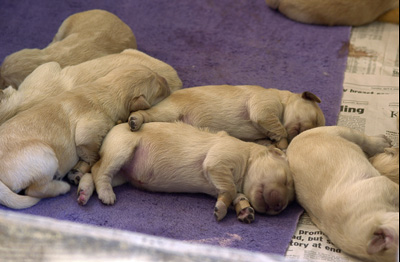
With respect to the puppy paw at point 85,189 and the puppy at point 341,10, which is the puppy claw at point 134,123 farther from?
the puppy at point 341,10

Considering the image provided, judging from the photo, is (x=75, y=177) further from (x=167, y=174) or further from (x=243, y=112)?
(x=243, y=112)

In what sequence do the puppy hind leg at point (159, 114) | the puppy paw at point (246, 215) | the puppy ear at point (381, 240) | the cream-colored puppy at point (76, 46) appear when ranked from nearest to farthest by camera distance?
the puppy ear at point (381, 240), the puppy paw at point (246, 215), the puppy hind leg at point (159, 114), the cream-colored puppy at point (76, 46)

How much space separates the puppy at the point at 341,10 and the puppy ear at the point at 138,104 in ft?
8.15

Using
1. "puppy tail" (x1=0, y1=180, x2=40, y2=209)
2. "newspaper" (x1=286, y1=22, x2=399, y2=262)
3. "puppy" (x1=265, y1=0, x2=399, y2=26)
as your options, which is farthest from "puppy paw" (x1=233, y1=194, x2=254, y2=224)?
"puppy" (x1=265, y1=0, x2=399, y2=26)

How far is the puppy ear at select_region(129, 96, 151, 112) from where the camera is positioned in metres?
3.62

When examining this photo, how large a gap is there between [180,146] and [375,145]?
1350mm

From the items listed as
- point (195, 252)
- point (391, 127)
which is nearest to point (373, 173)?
point (391, 127)

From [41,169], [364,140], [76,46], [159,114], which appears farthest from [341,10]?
[41,169]

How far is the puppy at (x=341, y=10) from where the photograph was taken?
5227 millimetres

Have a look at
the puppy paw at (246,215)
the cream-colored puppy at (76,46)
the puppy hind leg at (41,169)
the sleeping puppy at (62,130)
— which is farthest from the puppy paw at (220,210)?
the cream-colored puppy at (76,46)

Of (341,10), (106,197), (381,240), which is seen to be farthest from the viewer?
(341,10)

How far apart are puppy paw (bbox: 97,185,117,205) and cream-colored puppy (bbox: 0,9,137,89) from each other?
133cm

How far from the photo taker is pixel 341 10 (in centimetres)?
524

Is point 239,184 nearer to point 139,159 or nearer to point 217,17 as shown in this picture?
point 139,159
